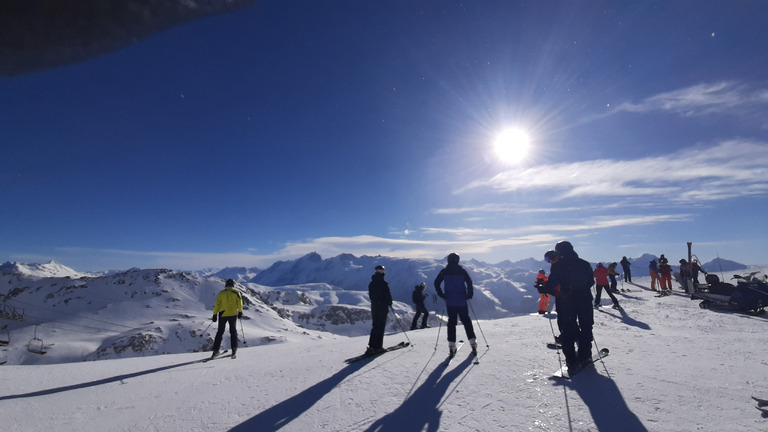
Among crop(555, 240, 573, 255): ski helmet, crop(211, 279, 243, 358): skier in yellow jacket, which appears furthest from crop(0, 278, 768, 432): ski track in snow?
crop(555, 240, 573, 255): ski helmet

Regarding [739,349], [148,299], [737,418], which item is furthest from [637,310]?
[148,299]

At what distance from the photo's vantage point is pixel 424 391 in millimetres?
5305

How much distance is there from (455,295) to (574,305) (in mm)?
2406

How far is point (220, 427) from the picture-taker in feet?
14.2

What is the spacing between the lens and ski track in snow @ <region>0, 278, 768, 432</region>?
411cm

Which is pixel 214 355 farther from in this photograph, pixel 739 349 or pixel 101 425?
pixel 739 349

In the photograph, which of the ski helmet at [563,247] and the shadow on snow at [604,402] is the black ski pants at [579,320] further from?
the ski helmet at [563,247]

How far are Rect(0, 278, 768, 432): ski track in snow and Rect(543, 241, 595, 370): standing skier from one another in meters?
0.38

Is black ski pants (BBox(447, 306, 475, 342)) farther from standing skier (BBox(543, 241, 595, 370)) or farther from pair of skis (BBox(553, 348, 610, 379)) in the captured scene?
pair of skis (BBox(553, 348, 610, 379))

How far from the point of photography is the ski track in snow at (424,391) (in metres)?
4.11

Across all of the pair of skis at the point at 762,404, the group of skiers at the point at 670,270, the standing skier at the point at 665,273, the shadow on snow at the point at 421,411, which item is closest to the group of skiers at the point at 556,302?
the shadow on snow at the point at 421,411

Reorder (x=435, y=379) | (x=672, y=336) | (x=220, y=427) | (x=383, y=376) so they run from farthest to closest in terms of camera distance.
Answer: (x=672, y=336)
(x=383, y=376)
(x=435, y=379)
(x=220, y=427)

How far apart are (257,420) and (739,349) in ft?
30.6

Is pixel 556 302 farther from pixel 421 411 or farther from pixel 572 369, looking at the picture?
pixel 421 411
